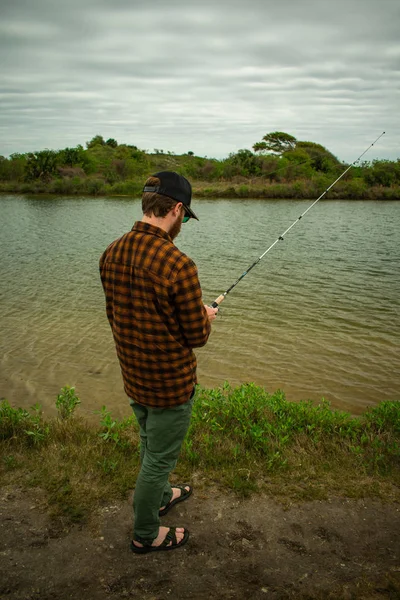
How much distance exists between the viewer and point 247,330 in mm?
8516

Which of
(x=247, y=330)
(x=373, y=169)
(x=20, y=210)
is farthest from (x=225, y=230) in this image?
(x=373, y=169)

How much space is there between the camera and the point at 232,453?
3789mm

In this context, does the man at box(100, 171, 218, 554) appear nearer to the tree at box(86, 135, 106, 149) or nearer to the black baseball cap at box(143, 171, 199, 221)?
the black baseball cap at box(143, 171, 199, 221)

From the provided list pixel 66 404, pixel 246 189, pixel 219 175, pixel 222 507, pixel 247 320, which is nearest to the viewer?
pixel 222 507

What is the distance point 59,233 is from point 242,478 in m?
20.6

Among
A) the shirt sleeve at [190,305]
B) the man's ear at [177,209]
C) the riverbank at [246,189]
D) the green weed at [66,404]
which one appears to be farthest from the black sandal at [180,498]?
the riverbank at [246,189]

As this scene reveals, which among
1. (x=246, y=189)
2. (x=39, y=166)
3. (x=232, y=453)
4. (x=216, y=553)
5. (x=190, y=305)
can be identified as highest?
(x=39, y=166)

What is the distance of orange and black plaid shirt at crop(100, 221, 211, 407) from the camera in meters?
2.24

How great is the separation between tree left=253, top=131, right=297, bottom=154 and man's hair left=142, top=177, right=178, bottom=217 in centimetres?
8612

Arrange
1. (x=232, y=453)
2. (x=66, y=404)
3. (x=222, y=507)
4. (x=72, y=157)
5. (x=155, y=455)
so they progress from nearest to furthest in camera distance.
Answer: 1. (x=155, y=455)
2. (x=222, y=507)
3. (x=232, y=453)
4. (x=66, y=404)
5. (x=72, y=157)

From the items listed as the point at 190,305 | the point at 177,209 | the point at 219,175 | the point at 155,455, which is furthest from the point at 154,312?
the point at 219,175

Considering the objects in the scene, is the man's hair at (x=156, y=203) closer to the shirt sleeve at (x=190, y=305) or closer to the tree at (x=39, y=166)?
the shirt sleeve at (x=190, y=305)

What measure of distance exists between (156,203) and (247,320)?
22.9ft

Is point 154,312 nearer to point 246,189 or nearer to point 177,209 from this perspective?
point 177,209
